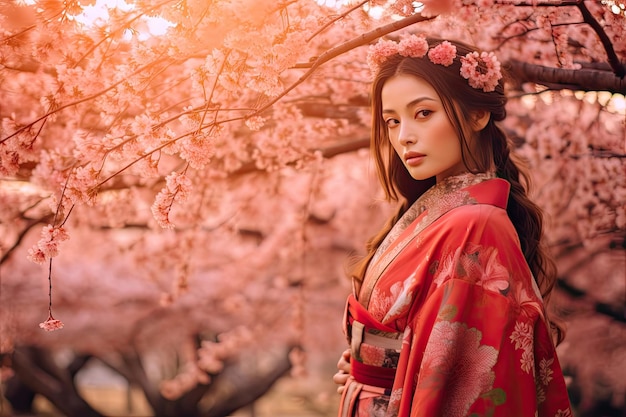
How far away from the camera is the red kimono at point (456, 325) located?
1.81m

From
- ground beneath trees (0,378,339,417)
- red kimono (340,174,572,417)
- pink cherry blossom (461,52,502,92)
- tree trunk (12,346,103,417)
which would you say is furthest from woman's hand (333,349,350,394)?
ground beneath trees (0,378,339,417)

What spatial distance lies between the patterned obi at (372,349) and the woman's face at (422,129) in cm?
48

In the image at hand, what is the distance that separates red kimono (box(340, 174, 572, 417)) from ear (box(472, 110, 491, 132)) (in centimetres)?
17

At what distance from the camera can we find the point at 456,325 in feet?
6.01

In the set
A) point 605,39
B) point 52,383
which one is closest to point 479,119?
point 605,39

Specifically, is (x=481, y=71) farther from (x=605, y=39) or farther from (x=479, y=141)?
(x=605, y=39)

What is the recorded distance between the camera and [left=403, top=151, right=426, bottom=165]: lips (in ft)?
7.09

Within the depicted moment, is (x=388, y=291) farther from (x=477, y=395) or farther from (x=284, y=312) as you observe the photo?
(x=284, y=312)

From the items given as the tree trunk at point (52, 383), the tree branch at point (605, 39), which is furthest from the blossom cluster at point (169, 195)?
the tree trunk at point (52, 383)

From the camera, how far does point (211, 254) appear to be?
26.3ft

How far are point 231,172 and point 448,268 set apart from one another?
10.3 ft

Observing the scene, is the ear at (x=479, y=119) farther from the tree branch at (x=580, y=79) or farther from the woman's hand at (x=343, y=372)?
the woman's hand at (x=343, y=372)

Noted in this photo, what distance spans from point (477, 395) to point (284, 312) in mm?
6401

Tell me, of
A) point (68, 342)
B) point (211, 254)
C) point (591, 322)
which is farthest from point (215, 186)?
point (68, 342)
